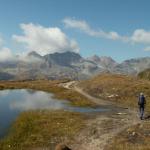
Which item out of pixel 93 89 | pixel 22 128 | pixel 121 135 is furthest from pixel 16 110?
pixel 93 89

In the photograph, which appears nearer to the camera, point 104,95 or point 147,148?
point 147,148

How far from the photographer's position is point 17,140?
3591 cm

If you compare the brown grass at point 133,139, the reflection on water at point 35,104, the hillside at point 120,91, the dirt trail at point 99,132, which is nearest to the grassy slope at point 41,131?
the dirt trail at point 99,132

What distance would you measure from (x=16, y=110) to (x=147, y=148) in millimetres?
→ 38343

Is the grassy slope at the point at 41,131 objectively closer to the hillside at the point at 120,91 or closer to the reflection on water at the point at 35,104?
the reflection on water at the point at 35,104

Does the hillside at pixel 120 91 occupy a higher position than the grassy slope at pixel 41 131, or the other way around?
the hillside at pixel 120 91

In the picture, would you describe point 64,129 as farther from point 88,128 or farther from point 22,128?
point 22,128

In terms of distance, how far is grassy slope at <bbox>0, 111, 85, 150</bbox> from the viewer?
34281 mm

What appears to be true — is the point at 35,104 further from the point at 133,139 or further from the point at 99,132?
the point at 133,139

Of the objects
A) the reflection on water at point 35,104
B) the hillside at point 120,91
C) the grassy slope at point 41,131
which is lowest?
the grassy slope at point 41,131

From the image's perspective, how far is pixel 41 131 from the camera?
40.3m

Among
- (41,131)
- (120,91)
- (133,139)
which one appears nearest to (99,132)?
(133,139)

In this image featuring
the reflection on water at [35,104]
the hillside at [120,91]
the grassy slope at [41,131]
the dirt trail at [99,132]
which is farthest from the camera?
the hillside at [120,91]

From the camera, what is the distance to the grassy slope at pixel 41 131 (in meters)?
34.3
